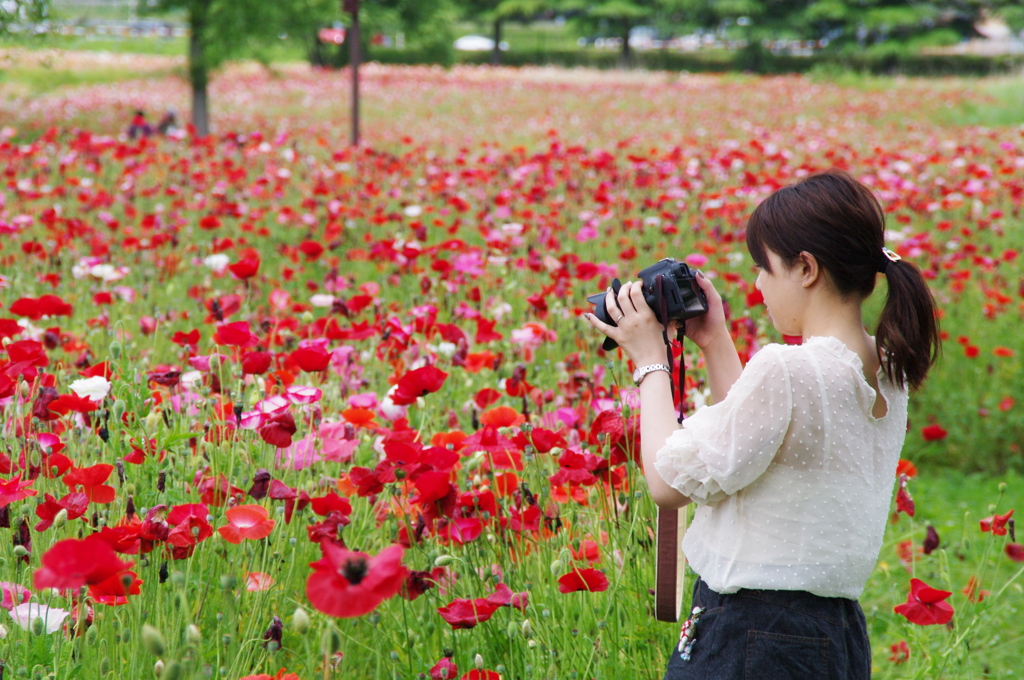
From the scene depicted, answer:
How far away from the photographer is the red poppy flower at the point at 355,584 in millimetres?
807

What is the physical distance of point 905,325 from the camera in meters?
1.41

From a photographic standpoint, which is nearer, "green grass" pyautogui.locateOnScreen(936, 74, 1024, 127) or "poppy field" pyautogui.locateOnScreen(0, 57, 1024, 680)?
"poppy field" pyautogui.locateOnScreen(0, 57, 1024, 680)

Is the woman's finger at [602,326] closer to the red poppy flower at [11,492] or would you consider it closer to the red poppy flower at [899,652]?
the red poppy flower at [11,492]

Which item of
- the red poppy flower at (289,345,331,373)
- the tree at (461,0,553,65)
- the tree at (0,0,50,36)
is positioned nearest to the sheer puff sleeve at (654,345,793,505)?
the red poppy flower at (289,345,331,373)

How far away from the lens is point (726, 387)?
173 cm

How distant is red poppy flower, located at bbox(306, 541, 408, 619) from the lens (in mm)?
807

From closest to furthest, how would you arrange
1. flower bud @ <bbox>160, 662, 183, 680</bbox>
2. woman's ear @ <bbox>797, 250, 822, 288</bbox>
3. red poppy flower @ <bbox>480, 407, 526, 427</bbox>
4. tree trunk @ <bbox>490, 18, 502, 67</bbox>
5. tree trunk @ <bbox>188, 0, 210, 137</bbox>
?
1. flower bud @ <bbox>160, 662, 183, 680</bbox>
2. woman's ear @ <bbox>797, 250, 822, 288</bbox>
3. red poppy flower @ <bbox>480, 407, 526, 427</bbox>
4. tree trunk @ <bbox>188, 0, 210, 137</bbox>
5. tree trunk @ <bbox>490, 18, 502, 67</bbox>

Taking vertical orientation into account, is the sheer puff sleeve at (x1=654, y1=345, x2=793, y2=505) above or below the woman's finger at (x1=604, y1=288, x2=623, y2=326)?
below

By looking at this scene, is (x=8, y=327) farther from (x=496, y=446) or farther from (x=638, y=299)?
(x=638, y=299)

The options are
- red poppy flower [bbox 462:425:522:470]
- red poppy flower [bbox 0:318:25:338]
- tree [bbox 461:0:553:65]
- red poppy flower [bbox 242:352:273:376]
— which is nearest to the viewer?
red poppy flower [bbox 462:425:522:470]

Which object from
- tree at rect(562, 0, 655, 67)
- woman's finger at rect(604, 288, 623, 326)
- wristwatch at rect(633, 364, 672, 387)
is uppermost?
tree at rect(562, 0, 655, 67)

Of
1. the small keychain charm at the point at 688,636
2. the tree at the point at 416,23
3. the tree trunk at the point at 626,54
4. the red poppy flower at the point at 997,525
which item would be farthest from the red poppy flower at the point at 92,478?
the tree trunk at the point at 626,54

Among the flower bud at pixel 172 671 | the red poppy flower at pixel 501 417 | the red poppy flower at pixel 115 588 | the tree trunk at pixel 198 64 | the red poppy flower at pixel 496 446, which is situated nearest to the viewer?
the flower bud at pixel 172 671

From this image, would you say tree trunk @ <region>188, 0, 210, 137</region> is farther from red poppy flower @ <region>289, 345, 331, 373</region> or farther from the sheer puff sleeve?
the sheer puff sleeve
